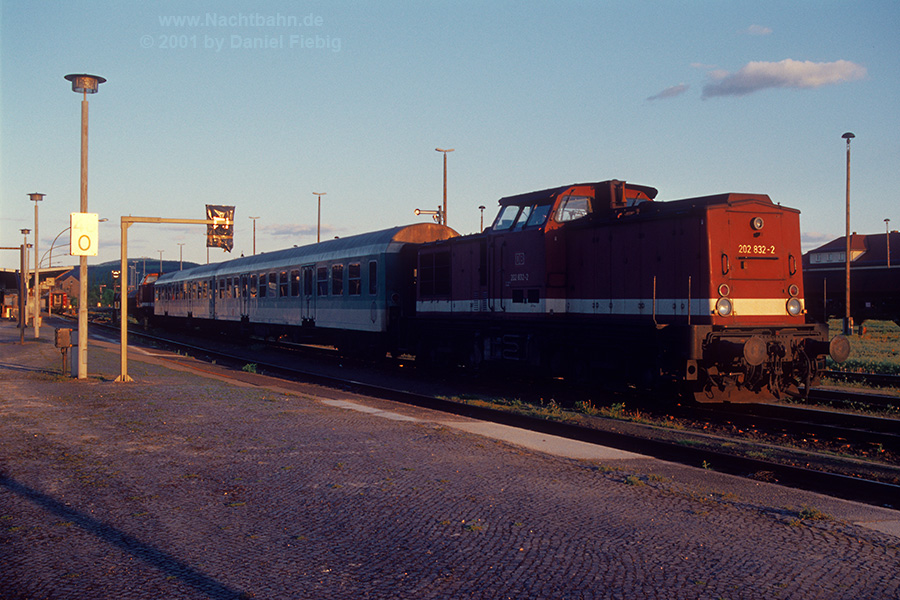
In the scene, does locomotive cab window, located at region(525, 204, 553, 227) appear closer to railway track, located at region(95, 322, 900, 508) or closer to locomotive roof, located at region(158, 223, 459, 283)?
railway track, located at region(95, 322, 900, 508)

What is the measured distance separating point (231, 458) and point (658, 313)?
755 centimetres

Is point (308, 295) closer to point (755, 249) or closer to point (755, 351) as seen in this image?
point (755, 249)

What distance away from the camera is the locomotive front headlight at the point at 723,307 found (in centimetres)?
1145

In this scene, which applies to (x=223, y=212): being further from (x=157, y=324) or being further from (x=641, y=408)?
(x=157, y=324)

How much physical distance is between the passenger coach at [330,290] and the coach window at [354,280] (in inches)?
1.2

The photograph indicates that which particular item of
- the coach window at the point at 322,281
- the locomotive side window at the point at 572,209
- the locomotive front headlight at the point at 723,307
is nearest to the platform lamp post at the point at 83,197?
the coach window at the point at 322,281

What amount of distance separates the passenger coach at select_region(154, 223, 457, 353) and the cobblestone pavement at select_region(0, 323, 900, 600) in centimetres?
1043

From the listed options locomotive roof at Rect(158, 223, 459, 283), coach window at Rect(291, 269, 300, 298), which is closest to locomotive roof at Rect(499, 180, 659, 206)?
locomotive roof at Rect(158, 223, 459, 283)

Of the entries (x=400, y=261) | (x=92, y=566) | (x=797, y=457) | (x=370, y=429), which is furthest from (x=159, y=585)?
(x=400, y=261)

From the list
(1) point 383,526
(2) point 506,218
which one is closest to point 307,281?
(2) point 506,218

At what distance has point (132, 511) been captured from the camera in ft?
19.7

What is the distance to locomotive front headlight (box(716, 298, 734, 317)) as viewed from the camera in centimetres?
1145

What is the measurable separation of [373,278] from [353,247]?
6.30 feet

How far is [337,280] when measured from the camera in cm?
2248
